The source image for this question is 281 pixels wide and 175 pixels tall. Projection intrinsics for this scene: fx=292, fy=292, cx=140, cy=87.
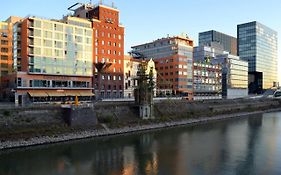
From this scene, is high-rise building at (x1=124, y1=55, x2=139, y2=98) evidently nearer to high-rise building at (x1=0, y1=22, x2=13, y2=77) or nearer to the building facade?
the building facade

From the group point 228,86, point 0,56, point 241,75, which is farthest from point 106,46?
point 241,75

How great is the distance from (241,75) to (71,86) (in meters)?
121

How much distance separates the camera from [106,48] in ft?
300

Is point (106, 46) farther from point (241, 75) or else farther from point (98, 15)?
point (241, 75)

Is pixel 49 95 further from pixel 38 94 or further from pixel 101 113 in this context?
pixel 101 113

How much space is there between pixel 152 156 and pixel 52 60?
4554 centimetres

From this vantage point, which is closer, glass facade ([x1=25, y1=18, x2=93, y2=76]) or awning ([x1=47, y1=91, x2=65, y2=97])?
glass facade ([x1=25, y1=18, x2=93, y2=76])

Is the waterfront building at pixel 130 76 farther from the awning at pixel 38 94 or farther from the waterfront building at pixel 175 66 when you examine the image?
the awning at pixel 38 94

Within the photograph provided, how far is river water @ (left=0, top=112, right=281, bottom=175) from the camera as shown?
3419 centimetres

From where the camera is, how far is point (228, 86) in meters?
156

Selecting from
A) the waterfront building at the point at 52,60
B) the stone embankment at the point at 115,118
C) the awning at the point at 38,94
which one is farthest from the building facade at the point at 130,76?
the awning at the point at 38,94

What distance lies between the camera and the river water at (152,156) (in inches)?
1346

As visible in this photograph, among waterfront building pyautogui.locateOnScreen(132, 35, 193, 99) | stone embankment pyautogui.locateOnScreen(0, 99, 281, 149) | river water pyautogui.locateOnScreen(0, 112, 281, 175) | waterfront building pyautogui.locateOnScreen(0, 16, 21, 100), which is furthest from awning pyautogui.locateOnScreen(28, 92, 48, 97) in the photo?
waterfront building pyautogui.locateOnScreen(132, 35, 193, 99)

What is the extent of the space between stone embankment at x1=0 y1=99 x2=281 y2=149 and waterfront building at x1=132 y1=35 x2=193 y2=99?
2433 centimetres
